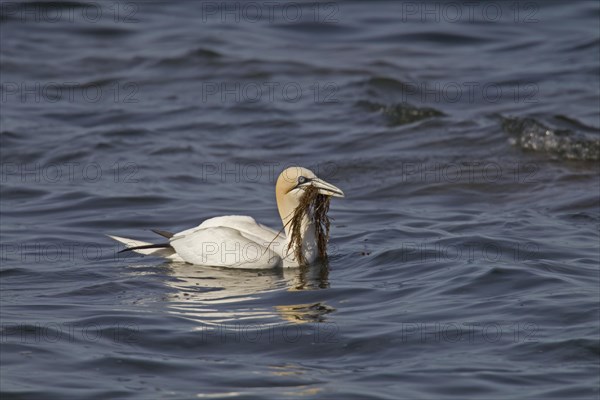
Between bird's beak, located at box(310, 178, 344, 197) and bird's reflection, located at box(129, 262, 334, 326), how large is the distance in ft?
2.27

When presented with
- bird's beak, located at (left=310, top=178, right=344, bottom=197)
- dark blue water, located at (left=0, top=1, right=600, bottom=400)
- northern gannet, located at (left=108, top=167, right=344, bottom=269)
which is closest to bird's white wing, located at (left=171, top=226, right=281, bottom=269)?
northern gannet, located at (left=108, top=167, right=344, bottom=269)

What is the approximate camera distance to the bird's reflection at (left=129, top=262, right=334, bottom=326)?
911cm

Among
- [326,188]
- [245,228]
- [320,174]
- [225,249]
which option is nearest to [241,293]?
[225,249]

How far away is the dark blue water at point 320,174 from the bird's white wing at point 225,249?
0.42 feet

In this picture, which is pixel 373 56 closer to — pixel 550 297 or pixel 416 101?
pixel 416 101

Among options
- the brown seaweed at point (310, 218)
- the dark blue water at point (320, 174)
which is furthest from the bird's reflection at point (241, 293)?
the brown seaweed at point (310, 218)

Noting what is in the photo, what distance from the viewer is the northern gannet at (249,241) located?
1057 cm

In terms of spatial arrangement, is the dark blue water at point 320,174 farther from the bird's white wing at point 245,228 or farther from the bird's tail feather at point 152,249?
the bird's white wing at point 245,228

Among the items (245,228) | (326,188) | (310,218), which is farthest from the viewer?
(310,218)

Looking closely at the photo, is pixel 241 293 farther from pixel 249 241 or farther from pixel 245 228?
pixel 245 228

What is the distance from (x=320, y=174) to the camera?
14.7 m

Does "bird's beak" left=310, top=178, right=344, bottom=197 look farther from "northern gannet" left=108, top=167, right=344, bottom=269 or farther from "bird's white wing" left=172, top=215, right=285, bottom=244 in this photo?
"bird's white wing" left=172, top=215, right=285, bottom=244

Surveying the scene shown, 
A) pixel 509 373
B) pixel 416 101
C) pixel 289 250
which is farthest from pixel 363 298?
pixel 416 101

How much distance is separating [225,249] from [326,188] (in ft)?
3.31
